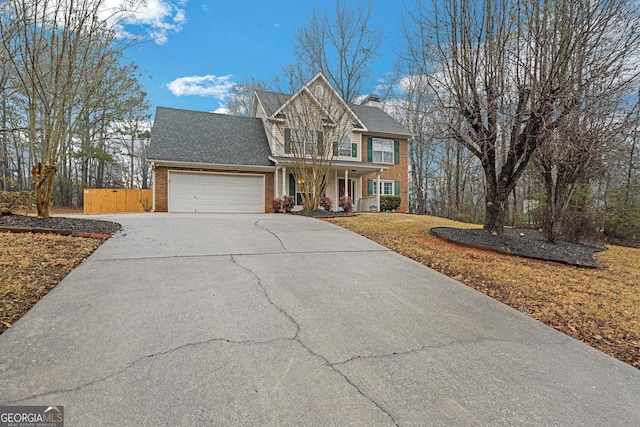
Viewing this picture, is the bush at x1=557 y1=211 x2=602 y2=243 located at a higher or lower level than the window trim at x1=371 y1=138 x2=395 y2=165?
lower

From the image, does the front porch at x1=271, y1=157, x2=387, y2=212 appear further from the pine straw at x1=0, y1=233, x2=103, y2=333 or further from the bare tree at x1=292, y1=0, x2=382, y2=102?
the pine straw at x1=0, y1=233, x2=103, y2=333

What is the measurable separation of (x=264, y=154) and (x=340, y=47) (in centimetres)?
835

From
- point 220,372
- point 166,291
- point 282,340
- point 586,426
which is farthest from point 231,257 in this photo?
point 586,426

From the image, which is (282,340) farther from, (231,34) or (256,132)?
(256,132)

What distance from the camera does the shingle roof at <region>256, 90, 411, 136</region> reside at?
1717cm

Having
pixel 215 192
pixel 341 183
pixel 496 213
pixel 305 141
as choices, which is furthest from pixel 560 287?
pixel 341 183

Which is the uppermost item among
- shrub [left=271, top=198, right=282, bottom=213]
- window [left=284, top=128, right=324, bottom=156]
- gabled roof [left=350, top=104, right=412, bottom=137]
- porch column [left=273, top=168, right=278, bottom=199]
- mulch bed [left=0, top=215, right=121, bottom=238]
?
gabled roof [left=350, top=104, right=412, bottom=137]

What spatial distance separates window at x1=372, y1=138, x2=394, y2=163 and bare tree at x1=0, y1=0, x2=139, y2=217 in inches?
568

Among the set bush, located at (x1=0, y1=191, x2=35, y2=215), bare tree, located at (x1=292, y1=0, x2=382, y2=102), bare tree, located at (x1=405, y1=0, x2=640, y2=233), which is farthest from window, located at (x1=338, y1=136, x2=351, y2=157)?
bush, located at (x1=0, y1=191, x2=35, y2=215)

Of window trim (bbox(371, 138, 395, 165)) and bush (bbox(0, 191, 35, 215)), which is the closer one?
bush (bbox(0, 191, 35, 215))

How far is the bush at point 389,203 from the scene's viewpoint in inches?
712

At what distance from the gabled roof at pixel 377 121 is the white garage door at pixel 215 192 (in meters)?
7.83

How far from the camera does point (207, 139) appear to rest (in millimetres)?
16391

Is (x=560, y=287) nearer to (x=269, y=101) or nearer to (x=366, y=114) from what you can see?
(x=269, y=101)
